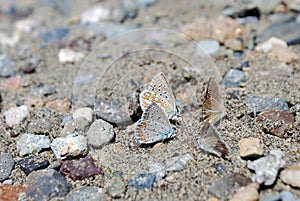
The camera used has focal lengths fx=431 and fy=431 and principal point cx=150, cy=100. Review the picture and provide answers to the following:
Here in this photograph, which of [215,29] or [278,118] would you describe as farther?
[215,29]

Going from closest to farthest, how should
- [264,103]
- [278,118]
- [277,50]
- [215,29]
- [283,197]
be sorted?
1. [283,197]
2. [278,118]
3. [264,103]
4. [277,50]
5. [215,29]

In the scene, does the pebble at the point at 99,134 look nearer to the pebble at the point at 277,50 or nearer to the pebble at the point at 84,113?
the pebble at the point at 84,113

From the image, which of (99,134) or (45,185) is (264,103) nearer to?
(99,134)

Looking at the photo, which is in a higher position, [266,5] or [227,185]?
[266,5]

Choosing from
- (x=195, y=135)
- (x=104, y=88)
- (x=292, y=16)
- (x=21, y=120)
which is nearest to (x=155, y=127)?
(x=195, y=135)

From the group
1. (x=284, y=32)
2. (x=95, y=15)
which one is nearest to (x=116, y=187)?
(x=284, y=32)

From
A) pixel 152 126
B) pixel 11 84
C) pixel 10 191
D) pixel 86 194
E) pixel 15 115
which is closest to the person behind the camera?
pixel 86 194
